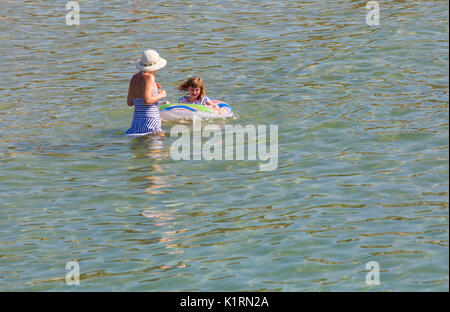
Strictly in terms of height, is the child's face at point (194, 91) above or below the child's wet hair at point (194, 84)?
below

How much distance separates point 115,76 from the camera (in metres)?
15.9

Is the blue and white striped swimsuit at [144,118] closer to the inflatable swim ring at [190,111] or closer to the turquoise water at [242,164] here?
the turquoise water at [242,164]

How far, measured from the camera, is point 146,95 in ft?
39.0

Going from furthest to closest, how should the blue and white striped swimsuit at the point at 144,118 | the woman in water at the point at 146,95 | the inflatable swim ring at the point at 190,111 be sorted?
the inflatable swim ring at the point at 190,111 → the blue and white striped swimsuit at the point at 144,118 → the woman in water at the point at 146,95

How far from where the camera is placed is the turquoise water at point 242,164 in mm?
7984

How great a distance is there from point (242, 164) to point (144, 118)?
6.95 feet

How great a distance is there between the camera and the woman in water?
39.0 feet

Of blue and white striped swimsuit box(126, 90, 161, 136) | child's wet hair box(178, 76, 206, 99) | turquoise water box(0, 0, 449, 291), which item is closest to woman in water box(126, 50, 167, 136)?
blue and white striped swimsuit box(126, 90, 161, 136)

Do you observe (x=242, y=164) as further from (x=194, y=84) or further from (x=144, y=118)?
(x=194, y=84)

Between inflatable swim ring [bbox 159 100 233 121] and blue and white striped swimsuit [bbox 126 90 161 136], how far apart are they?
582mm

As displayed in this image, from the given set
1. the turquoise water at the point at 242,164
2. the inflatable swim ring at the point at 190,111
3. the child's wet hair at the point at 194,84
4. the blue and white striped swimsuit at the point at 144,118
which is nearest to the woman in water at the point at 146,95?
the blue and white striped swimsuit at the point at 144,118

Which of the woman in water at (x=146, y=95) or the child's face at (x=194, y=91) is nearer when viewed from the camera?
the woman in water at (x=146, y=95)

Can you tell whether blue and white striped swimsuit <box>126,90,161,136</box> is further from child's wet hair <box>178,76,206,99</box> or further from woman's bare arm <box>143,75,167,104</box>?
child's wet hair <box>178,76,206,99</box>

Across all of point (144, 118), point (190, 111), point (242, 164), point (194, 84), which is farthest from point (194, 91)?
point (242, 164)
